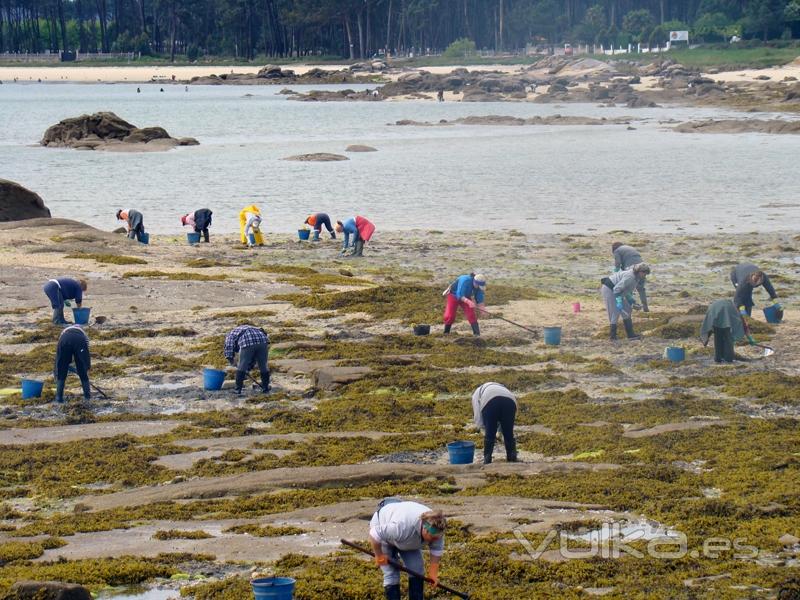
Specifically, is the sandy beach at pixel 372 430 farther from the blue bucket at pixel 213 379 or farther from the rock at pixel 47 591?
the rock at pixel 47 591

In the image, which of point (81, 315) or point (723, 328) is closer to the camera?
point (723, 328)

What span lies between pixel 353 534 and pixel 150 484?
3608 mm

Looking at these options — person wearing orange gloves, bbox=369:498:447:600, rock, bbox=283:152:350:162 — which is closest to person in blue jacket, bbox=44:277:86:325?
person wearing orange gloves, bbox=369:498:447:600

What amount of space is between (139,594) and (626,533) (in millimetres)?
4469

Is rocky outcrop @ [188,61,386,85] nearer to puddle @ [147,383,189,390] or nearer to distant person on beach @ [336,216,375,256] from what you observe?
distant person on beach @ [336,216,375,256]

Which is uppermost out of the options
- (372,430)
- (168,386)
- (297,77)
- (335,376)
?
(297,77)

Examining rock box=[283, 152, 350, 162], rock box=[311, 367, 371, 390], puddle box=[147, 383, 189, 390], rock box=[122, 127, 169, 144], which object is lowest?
puddle box=[147, 383, 189, 390]

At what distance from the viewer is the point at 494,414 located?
14672mm

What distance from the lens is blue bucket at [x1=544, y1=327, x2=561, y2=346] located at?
71.3 feet

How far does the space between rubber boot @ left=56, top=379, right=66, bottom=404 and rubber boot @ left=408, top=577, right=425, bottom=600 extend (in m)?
9.44

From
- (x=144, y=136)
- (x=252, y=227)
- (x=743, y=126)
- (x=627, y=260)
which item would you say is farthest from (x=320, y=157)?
(x=627, y=260)

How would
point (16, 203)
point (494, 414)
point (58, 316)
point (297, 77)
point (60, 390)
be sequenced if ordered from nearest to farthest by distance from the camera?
point (494, 414)
point (60, 390)
point (58, 316)
point (16, 203)
point (297, 77)

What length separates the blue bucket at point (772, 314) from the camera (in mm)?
22750

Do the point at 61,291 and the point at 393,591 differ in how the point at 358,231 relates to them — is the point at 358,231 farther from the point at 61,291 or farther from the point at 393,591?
the point at 393,591
